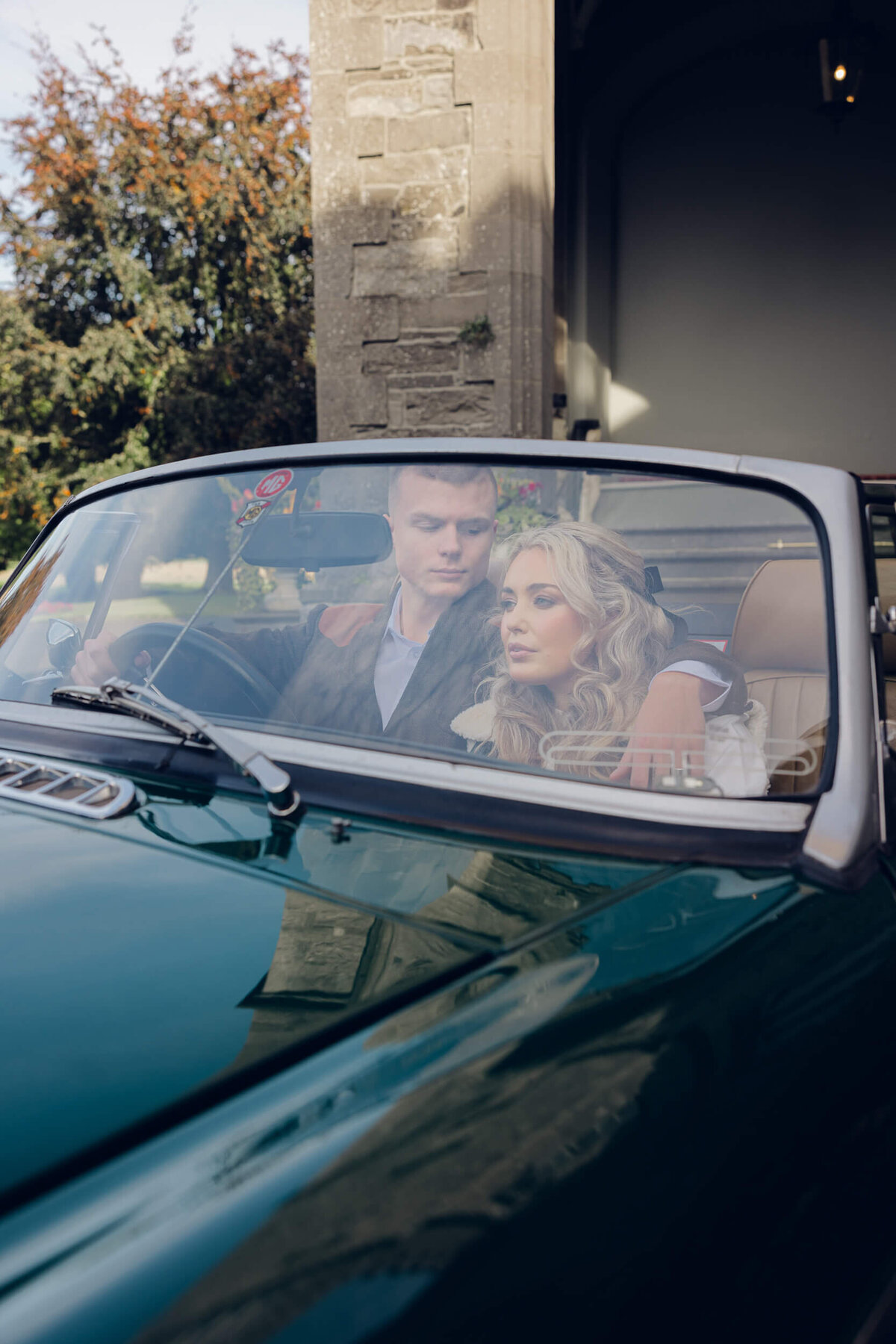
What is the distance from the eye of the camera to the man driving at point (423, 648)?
166 centimetres

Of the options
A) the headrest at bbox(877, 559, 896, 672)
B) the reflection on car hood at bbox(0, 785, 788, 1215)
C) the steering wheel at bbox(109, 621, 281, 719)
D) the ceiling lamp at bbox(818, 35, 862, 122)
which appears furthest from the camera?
the ceiling lamp at bbox(818, 35, 862, 122)

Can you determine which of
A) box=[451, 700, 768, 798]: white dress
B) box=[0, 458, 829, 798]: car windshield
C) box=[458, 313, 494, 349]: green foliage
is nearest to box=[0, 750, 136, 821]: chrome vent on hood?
box=[0, 458, 829, 798]: car windshield

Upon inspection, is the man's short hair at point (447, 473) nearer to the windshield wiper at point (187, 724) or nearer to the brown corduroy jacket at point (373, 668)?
the brown corduroy jacket at point (373, 668)

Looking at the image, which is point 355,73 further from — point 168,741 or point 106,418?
point 106,418

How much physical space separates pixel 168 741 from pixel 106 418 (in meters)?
20.8

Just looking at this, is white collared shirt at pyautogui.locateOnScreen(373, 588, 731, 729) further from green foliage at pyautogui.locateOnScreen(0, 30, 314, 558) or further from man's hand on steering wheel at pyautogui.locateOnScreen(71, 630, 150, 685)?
green foliage at pyautogui.locateOnScreen(0, 30, 314, 558)

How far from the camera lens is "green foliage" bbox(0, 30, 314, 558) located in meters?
19.7

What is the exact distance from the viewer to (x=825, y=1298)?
1.08 meters

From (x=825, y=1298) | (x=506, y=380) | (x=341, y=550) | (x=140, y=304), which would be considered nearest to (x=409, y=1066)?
(x=825, y=1298)

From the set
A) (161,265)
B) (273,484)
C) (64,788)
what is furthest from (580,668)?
(161,265)

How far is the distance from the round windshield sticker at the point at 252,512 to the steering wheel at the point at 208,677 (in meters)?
0.22

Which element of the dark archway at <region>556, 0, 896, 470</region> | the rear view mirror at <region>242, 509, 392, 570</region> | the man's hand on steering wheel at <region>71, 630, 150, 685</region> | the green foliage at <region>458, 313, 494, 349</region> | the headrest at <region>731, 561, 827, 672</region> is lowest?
the man's hand on steering wheel at <region>71, 630, 150, 685</region>

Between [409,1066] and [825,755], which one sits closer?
[409,1066]

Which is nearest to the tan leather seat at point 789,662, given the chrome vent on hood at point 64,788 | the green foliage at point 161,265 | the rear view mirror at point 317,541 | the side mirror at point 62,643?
the rear view mirror at point 317,541
